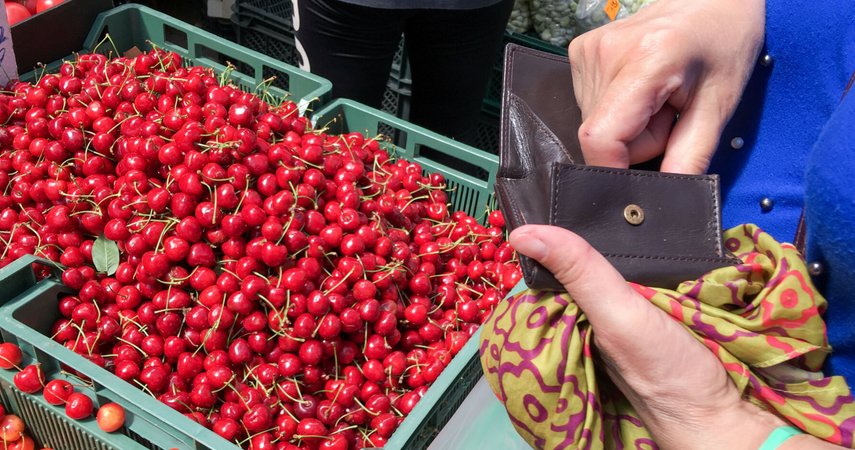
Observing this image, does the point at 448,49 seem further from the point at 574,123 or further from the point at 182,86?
the point at 574,123

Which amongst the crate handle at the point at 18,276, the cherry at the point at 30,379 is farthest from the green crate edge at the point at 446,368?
the crate handle at the point at 18,276

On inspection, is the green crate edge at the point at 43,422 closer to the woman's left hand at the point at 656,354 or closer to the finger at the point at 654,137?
the woman's left hand at the point at 656,354

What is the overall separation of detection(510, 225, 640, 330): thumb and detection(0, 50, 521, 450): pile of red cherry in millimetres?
608

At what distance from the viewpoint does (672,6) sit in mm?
960

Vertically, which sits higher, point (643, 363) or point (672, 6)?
point (672, 6)

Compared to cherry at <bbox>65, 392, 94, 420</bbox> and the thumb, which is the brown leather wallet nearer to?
the thumb

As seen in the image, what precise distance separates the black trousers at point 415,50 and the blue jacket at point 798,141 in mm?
947

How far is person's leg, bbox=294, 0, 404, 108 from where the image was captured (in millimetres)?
1705

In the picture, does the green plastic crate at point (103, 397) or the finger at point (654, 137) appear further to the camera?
the green plastic crate at point (103, 397)

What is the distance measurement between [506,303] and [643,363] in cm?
21

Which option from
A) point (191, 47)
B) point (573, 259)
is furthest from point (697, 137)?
point (191, 47)

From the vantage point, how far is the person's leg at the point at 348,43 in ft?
5.59

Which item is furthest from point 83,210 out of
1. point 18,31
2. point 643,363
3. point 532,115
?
point 643,363

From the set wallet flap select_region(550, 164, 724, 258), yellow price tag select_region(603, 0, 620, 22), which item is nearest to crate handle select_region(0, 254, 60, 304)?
wallet flap select_region(550, 164, 724, 258)
